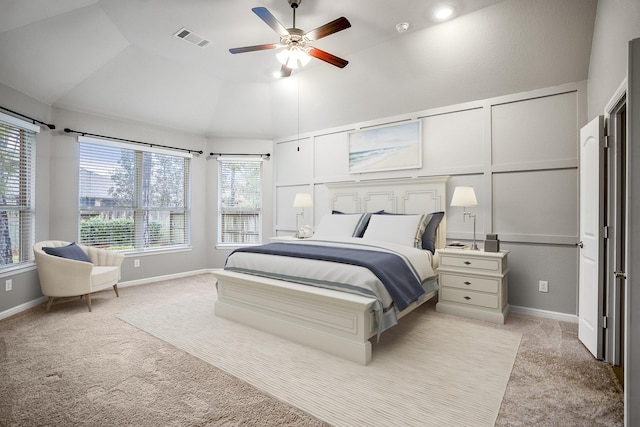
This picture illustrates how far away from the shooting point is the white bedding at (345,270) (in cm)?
256

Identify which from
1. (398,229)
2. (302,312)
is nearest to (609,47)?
(398,229)

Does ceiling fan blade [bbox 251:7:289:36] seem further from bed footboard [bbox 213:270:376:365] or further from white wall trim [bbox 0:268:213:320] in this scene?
white wall trim [bbox 0:268:213:320]

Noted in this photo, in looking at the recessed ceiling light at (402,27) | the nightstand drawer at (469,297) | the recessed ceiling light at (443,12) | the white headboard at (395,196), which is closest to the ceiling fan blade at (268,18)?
the recessed ceiling light at (402,27)

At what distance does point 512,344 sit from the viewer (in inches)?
110

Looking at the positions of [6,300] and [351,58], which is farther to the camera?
[351,58]

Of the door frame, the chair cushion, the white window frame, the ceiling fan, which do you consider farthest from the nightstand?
the chair cushion

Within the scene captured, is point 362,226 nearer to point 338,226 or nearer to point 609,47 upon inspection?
point 338,226

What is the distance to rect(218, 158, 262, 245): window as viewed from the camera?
20.0ft

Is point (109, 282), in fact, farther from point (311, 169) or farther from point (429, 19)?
point (429, 19)

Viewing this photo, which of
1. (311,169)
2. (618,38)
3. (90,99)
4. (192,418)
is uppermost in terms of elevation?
(90,99)

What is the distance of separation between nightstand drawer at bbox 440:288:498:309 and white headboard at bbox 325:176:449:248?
726 mm

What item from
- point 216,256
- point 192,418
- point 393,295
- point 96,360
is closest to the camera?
point 192,418

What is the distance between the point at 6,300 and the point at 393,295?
409 centimetres

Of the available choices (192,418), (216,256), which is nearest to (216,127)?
(216,256)
